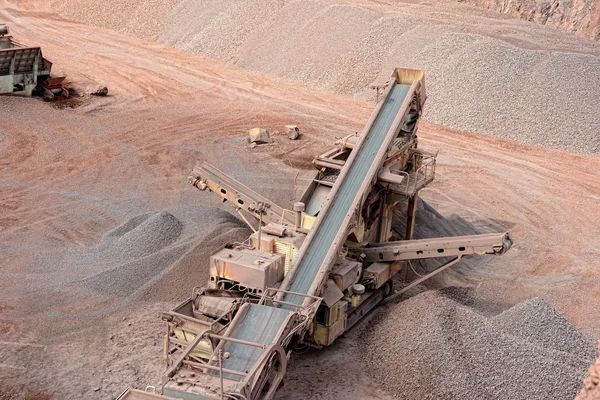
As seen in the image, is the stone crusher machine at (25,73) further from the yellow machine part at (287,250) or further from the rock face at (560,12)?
the rock face at (560,12)

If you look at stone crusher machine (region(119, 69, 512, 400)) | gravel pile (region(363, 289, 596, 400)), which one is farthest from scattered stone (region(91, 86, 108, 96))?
gravel pile (region(363, 289, 596, 400))

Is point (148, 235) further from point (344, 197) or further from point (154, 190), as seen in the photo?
point (154, 190)

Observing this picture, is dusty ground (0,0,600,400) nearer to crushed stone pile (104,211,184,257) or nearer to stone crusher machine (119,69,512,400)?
crushed stone pile (104,211,184,257)

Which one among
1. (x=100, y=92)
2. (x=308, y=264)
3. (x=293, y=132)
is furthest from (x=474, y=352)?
(x=100, y=92)

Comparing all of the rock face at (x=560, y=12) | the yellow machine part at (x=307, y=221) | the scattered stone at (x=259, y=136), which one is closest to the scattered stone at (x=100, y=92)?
the scattered stone at (x=259, y=136)

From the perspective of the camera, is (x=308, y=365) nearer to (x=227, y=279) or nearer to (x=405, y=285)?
(x=227, y=279)

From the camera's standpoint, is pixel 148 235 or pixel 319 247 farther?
pixel 148 235
